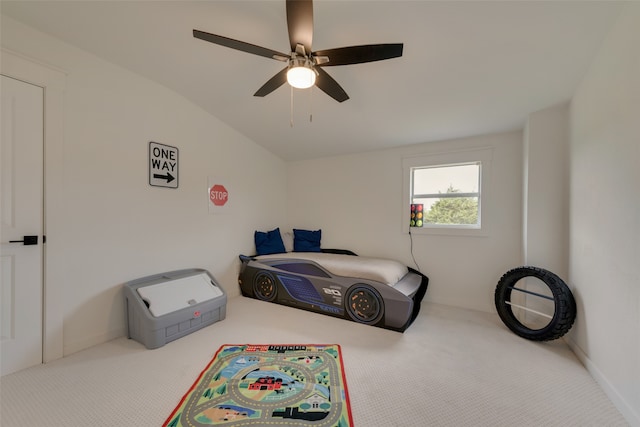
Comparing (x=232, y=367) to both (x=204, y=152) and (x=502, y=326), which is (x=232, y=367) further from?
(x=502, y=326)

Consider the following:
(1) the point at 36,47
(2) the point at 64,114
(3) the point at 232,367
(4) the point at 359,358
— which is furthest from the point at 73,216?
(4) the point at 359,358

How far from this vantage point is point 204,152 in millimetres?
3043

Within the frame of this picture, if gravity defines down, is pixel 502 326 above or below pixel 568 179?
below

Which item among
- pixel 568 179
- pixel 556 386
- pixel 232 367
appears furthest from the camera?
pixel 568 179

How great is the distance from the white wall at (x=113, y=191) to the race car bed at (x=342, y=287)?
692 millimetres

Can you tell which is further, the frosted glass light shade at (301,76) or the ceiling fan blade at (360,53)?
the frosted glass light shade at (301,76)

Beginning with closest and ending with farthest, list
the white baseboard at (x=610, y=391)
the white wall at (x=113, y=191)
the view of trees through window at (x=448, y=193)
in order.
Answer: the white baseboard at (x=610, y=391), the white wall at (x=113, y=191), the view of trees through window at (x=448, y=193)

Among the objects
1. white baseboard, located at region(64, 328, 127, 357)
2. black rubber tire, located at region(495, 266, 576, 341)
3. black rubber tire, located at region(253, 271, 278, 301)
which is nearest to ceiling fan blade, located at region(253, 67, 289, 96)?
black rubber tire, located at region(253, 271, 278, 301)

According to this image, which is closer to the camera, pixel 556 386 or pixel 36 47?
pixel 556 386

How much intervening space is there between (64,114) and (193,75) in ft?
3.64

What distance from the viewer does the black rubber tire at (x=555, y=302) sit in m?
1.99

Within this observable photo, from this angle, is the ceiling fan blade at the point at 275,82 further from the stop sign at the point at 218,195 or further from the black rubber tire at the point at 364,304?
the black rubber tire at the point at 364,304

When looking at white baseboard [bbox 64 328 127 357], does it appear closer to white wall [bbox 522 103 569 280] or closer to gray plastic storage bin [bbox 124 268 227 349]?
gray plastic storage bin [bbox 124 268 227 349]

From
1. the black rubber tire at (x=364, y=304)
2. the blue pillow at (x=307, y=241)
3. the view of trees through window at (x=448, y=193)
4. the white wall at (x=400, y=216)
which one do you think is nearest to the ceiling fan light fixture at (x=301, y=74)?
the black rubber tire at (x=364, y=304)
